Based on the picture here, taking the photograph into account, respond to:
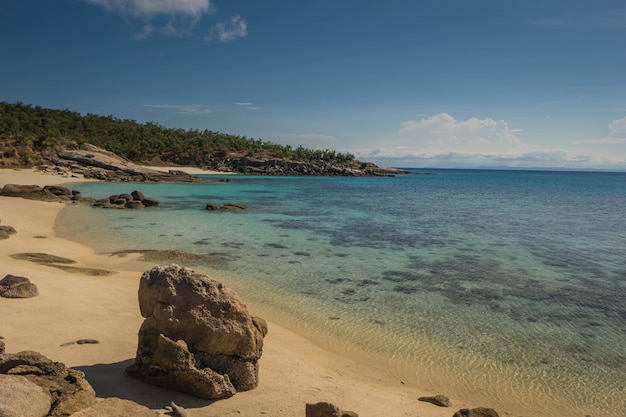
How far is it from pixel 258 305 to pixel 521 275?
10409mm

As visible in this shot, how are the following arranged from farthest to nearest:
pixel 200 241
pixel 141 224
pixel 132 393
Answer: pixel 141 224
pixel 200 241
pixel 132 393

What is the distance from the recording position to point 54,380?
476 centimetres

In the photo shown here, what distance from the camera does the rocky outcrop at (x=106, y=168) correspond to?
216 feet

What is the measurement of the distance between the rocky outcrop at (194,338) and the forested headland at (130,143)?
229ft

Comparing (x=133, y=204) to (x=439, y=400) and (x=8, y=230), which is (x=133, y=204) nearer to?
(x=8, y=230)

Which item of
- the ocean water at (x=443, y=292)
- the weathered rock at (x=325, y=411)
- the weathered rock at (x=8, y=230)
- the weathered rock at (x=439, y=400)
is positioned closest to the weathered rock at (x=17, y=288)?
the ocean water at (x=443, y=292)

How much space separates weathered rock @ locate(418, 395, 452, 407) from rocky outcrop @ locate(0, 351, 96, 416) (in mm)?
5078

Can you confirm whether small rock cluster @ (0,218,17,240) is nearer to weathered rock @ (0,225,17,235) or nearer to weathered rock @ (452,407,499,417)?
weathered rock @ (0,225,17,235)

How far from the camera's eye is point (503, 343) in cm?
966

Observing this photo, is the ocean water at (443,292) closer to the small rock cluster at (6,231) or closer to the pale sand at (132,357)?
the pale sand at (132,357)

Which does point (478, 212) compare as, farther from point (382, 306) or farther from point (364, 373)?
point (364, 373)

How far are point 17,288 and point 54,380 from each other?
590cm

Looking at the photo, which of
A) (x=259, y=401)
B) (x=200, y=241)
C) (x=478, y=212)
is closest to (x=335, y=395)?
(x=259, y=401)

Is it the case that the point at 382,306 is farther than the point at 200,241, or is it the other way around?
the point at 200,241
